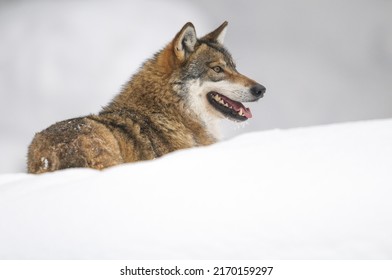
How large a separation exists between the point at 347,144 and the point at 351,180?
668mm

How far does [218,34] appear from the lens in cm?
912

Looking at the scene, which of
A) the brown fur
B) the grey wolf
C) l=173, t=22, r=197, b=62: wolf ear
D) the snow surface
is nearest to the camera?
the snow surface

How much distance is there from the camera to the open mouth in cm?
868

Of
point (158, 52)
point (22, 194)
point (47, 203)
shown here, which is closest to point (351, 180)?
point (47, 203)

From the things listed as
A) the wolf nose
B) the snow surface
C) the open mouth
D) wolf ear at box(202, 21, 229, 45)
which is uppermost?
wolf ear at box(202, 21, 229, 45)

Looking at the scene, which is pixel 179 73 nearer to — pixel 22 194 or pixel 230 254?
pixel 22 194

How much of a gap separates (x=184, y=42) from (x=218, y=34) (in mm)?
824

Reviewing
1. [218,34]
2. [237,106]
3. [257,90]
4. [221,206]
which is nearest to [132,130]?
[237,106]

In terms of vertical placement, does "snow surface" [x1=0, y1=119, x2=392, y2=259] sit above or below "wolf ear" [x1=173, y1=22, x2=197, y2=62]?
below

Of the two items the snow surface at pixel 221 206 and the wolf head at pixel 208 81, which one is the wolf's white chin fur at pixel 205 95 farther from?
the snow surface at pixel 221 206

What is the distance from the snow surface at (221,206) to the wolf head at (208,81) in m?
3.93

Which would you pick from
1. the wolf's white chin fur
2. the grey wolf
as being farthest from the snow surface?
the wolf's white chin fur

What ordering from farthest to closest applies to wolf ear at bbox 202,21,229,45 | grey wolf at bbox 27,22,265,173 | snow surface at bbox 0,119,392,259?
wolf ear at bbox 202,21,229,45 → grey wolf at bbox 27,22,265,173 → snow surface at bbox 0,119,392,259

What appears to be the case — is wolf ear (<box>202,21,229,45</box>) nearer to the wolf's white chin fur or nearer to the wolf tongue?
the wolf's white chin fur
